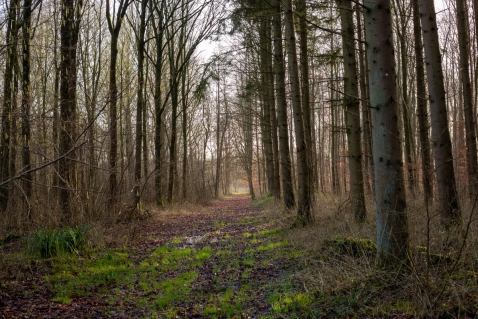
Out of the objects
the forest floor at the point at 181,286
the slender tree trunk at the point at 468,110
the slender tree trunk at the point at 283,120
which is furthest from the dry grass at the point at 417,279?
the slender tree trunk at the point at 283,120

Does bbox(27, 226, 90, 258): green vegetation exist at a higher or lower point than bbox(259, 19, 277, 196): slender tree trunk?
lower

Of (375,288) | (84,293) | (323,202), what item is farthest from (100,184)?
(375,288)

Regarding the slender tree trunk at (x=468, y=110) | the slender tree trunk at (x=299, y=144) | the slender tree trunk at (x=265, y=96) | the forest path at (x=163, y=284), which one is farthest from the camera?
the slender tree trunk at (x=265, y=96)

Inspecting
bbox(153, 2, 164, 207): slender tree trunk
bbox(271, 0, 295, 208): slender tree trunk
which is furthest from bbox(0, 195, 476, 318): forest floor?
bbox(153, 2, 164, 207): slender tree trunk

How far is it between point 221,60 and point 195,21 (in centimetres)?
599

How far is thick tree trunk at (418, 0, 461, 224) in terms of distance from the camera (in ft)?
19.9

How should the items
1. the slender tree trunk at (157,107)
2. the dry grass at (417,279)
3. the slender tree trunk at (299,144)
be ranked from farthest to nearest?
the slender tree trunk at (157,107)
the slender tree trunk at (299,144)
the dry grass at (417,279)

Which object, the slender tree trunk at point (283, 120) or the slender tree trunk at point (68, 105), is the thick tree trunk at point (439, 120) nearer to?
the slender tree trunk at point (283, 120)

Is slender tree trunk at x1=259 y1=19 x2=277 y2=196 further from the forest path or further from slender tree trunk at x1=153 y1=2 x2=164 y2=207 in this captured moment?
the forest path

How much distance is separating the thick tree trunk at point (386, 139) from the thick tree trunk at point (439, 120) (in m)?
2.67

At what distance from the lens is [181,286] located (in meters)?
5.44

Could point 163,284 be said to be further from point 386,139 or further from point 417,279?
point 386,139

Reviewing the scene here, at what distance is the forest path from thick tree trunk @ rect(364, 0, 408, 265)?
1329 millimetres

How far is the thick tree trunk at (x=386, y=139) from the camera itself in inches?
153
